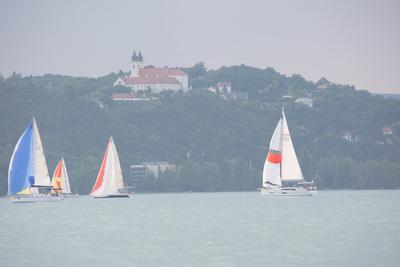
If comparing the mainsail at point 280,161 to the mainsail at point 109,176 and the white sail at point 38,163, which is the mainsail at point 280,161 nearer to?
the mainsail at point 109,176

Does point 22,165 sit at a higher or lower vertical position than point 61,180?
higher

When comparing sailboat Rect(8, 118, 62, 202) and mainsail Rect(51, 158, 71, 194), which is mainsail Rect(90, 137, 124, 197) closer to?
mainsail Rect(51, 158, 71, 194)

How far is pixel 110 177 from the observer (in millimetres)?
111562

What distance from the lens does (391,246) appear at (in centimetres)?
5197

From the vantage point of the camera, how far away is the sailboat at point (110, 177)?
111125 millimetres

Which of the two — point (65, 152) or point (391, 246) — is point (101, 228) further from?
point (65, 152)

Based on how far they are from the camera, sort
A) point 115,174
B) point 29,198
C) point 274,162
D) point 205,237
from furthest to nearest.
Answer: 1. point 115,174
2. point 274,162
3. point 29,198
4. point 205,237

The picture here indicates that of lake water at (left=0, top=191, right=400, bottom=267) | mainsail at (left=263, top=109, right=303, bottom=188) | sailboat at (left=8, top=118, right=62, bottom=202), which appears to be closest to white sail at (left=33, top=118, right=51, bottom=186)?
sailboat at (left=8, top=118, right=62, bottom=202)

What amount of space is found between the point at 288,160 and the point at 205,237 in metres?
52.1

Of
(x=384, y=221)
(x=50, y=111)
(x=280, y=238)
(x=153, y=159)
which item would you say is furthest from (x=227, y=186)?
(x=280, y=238)

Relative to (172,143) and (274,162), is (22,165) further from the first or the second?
(172,143)

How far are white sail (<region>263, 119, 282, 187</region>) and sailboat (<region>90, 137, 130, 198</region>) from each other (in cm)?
1243

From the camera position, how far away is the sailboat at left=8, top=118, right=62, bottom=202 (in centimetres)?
9950

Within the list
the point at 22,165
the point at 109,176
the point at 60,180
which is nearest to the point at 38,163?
the point at 22,165
